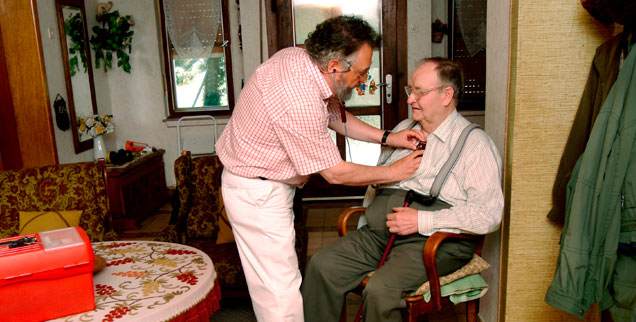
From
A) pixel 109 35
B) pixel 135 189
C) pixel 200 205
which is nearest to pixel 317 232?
pixel 200 205

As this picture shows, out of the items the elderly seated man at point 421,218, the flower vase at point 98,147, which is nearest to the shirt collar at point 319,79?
the elderly seated man at point 421,218

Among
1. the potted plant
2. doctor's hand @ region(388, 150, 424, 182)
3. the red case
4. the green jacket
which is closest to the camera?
the red case

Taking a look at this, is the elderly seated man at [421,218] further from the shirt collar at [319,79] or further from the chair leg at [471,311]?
the shirt collar at [319,79]

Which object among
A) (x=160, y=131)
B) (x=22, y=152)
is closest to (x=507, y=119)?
(x=22, y=152)

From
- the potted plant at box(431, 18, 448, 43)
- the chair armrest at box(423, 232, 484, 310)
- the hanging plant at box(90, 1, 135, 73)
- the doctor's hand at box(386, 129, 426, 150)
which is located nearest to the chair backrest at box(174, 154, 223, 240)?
the doctor's hand at box(386, 129, 426, 150)

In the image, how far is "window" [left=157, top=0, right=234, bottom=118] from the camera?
5012 millimetres

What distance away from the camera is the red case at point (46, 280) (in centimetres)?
139

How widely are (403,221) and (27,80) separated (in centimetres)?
311

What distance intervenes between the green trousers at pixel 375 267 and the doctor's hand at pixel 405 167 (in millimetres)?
140

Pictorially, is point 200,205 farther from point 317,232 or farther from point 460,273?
point 460,273

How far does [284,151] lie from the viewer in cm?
184

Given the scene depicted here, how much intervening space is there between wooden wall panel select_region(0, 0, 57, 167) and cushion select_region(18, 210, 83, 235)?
4.62 feet

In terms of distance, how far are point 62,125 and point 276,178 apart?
2844 mm

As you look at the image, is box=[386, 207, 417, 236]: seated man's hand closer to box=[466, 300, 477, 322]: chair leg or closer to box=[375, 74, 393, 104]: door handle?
box=[466, 300, 477, 322]: chair leg
